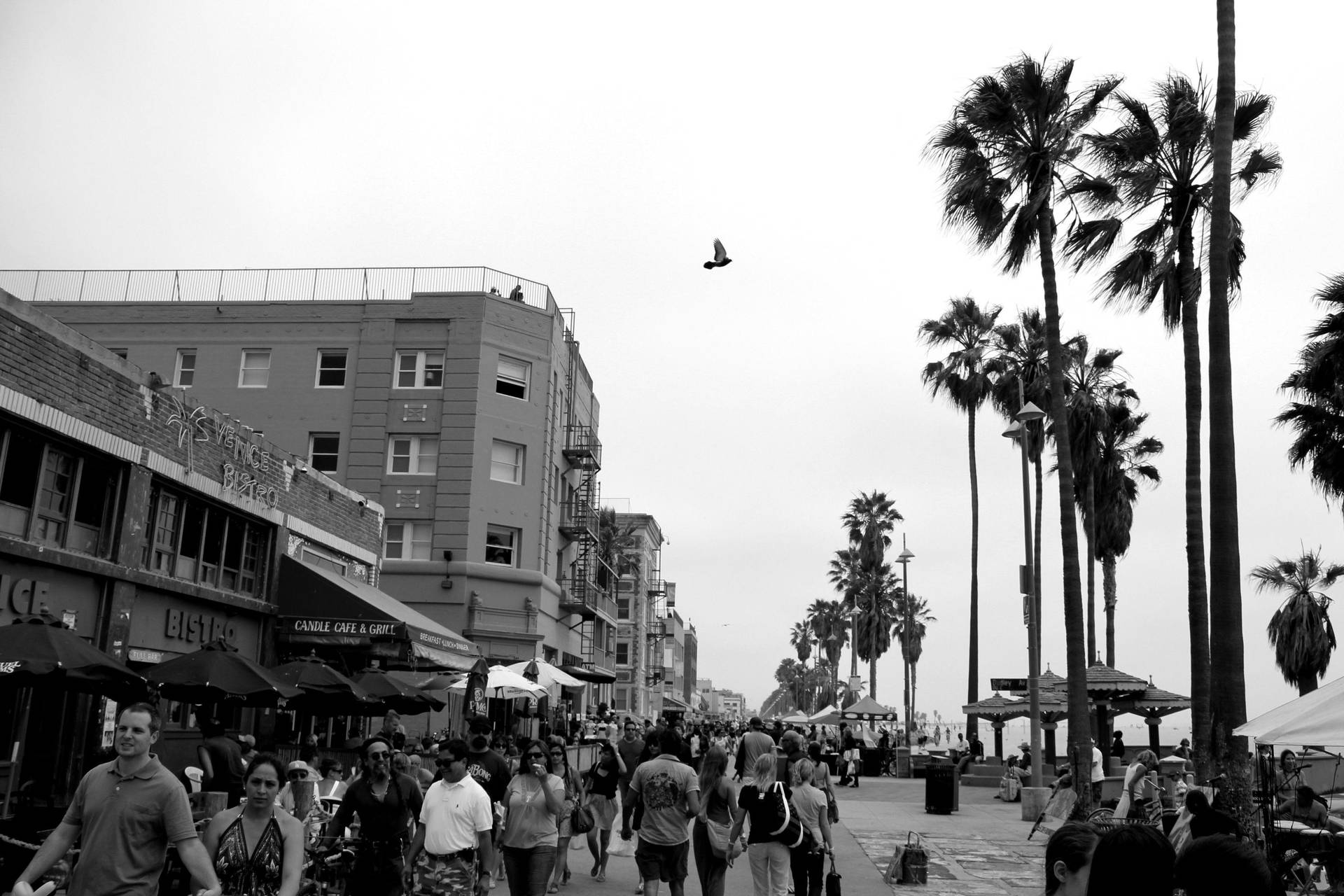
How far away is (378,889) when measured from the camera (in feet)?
27.7

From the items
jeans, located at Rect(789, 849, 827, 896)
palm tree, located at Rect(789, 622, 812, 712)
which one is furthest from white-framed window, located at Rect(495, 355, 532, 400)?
palm tree, located at Rect(789, 622, 812, 712)

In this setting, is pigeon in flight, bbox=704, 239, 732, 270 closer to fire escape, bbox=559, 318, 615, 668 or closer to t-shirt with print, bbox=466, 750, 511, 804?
t-shirt with print, bbox=466, 750, 511, 804

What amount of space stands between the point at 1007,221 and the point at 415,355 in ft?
65.4

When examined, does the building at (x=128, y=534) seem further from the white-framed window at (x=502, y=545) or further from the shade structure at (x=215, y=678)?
the white-framed window at (x=502, y=545)

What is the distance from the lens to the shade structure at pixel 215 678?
1374 cm

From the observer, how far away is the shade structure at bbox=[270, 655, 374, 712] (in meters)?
16.0

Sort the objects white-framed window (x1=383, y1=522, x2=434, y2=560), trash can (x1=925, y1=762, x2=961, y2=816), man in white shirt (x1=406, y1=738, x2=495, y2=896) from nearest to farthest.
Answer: man in white shirt (x1=406, y1=738, x2=495, y2=896) → trash can (x1=925, y1=762, x2=961, y2=816) → white-framed window (x1=383, y1=522, x2=434, y2=560)

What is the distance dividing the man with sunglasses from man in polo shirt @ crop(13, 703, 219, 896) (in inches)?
119

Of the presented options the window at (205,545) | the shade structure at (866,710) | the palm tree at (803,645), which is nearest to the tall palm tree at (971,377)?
the shade structure at (866,710)

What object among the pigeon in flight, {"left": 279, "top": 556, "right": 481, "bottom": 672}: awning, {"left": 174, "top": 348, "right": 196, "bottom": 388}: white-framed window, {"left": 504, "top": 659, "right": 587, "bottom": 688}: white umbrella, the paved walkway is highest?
{"left": 174, "top": 348, "right": 196, "bottom": 388}: white-framed window

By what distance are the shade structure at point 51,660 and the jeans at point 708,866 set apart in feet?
20.5

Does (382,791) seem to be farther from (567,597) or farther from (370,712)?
(567,597)

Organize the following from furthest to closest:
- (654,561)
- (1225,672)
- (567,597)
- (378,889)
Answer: (654,561) → (567,597) → (1225,672) → (378,889)

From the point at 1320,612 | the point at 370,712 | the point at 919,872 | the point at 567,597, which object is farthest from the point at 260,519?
the point at 1320,612
